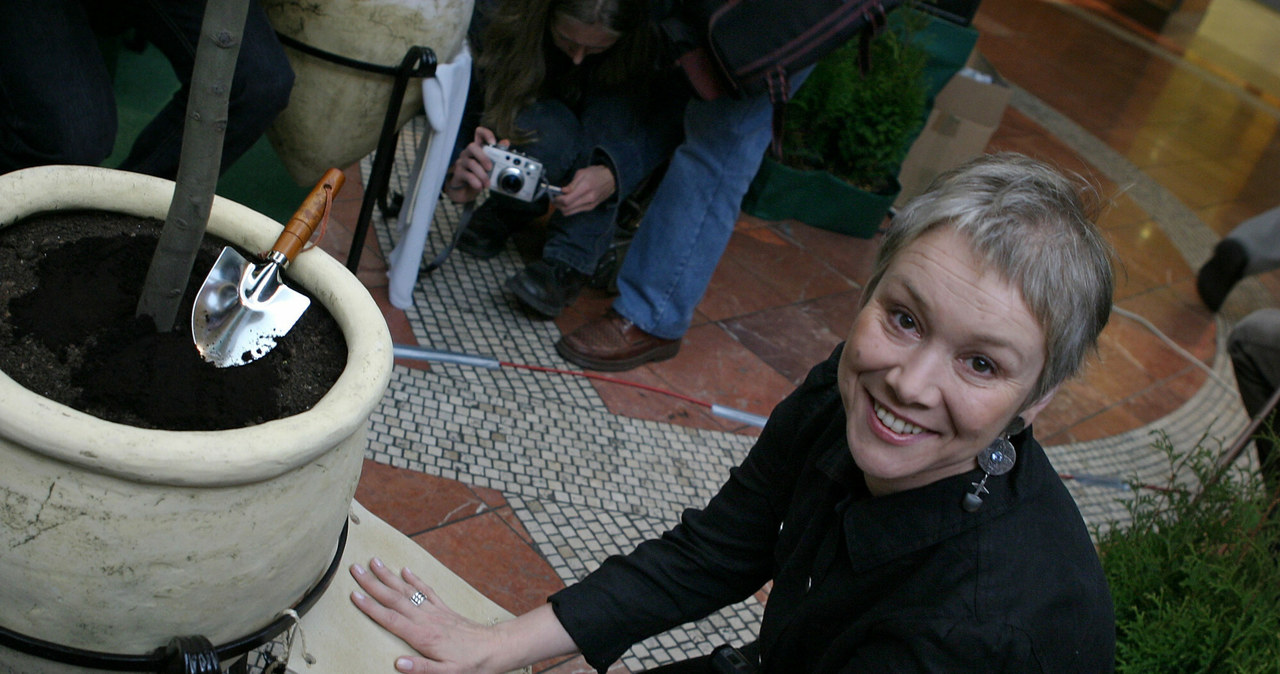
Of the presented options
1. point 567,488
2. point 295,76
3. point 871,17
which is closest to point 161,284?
point 295,76

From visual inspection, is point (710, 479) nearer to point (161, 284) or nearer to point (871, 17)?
point (871, 17)

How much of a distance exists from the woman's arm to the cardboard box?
143 inches

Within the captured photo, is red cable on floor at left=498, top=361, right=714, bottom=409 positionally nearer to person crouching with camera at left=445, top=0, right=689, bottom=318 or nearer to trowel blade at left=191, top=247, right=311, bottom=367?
person crouching with camera at left=445, top=0, right=689, bottom=318

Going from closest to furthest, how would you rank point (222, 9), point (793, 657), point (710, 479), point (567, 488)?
1. point (222, 9)
2. point (793, 657)
3. point (567, 488)
4. point (710, 479)

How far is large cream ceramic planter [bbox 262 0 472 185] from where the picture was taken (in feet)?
6.90

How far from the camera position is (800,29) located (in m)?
2.54

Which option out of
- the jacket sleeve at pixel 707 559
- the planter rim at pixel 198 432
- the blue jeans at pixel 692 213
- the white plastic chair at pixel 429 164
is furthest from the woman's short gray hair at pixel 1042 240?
the blue jeans at pixel 692 213

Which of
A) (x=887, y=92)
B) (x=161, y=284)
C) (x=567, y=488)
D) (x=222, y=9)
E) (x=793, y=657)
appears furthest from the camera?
(x=887, y=92)

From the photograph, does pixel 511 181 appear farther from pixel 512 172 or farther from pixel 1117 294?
pixel 1117 294

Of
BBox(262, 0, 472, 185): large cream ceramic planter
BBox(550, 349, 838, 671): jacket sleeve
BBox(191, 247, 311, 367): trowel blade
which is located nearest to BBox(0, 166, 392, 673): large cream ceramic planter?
BBox(191, 247, 311, 367): trowel blade

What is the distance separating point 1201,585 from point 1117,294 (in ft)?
10.6

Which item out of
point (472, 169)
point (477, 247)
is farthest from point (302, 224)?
point (477, 247)

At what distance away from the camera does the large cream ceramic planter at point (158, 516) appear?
3.02ft

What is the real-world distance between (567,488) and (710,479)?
1.48 ft
